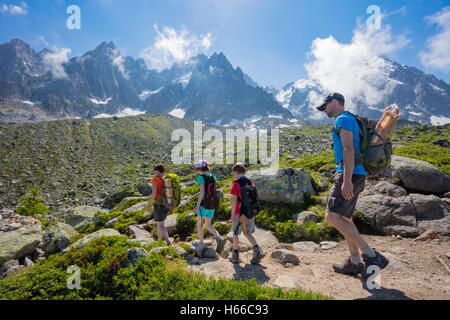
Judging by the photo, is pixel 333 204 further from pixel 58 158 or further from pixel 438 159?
pixel 58 158

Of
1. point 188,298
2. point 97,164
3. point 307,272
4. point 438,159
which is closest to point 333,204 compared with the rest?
point 307,272

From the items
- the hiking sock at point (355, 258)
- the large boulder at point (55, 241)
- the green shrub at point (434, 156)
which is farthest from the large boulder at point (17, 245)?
the green shrub at point (434, 156)

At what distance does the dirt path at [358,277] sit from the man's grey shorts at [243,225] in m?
0.99

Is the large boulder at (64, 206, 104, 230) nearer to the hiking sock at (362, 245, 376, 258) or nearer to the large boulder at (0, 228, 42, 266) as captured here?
the large boulder at (0, 228, 42, 266)

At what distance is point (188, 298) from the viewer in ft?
12.2

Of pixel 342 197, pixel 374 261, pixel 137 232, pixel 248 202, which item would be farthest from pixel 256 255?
pixel 137 232

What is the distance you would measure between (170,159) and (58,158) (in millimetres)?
35512

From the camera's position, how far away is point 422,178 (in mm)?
9344

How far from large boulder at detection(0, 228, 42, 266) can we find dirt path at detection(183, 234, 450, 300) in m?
8.29

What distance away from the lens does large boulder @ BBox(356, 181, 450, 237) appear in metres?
6.98

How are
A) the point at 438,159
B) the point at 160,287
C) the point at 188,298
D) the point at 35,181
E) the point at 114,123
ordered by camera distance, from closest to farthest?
the point at 188,298, the point at 160,287, the point at 438,159, the point at 35,181, the point at 114,123

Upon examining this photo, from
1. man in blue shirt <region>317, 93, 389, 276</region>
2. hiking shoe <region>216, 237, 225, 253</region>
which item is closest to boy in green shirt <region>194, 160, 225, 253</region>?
hiking shoe <region>216, 237, 225, 253</region>

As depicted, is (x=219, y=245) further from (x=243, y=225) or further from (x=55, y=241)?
(x=55, y=241)

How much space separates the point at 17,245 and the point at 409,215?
51.4 feet
